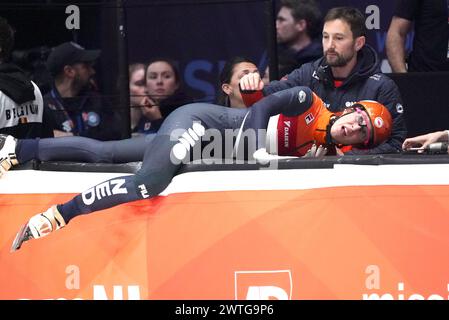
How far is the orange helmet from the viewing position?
5914mm

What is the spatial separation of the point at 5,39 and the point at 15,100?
0.38 metres

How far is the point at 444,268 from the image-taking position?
527 centimetres

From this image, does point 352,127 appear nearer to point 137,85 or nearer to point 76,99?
point 137,85

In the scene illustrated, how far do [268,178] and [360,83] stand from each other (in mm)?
1201

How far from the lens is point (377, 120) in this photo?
233 inches

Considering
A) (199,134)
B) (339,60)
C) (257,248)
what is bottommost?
(257,248)

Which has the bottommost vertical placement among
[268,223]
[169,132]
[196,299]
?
[196,299]

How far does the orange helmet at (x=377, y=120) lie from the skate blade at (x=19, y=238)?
1.78 m

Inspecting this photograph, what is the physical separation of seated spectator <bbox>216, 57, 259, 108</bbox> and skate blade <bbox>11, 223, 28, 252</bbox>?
5.08 ft

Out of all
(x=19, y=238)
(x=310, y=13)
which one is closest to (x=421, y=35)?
(x=310, y=13)

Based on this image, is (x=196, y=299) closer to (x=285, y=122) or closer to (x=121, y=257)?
(x=121, y=257)

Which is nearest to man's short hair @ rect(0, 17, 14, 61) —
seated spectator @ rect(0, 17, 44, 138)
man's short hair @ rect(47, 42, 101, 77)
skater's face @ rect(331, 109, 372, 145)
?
seated spectator @ rect(0, 17, 44, 138)

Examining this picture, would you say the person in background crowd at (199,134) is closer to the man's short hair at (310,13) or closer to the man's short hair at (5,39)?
the man's short hair at (5,39)
